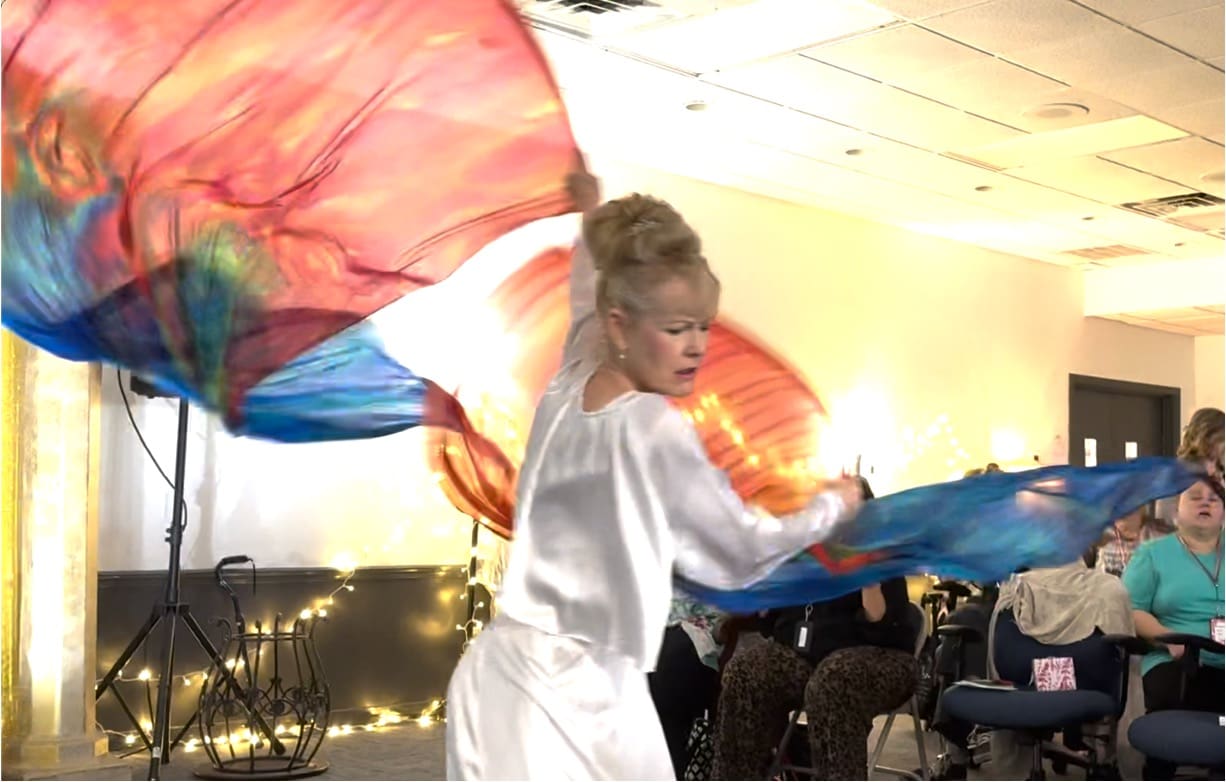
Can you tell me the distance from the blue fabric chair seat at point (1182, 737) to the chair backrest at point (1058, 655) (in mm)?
517

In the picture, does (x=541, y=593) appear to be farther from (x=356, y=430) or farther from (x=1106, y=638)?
(x=1106, y=638)

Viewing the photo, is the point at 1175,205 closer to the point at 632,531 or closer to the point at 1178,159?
the point at 1178,159

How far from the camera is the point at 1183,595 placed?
4.74m

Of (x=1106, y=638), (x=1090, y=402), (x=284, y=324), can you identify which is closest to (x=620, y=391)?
(x=284, y=324)

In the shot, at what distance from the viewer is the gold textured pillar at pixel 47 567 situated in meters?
5.57

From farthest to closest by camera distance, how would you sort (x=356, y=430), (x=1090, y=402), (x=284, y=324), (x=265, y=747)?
(x=1090, y=402) → (x=265, y=747) → (x=356, y=430) → (x=284, y=324)

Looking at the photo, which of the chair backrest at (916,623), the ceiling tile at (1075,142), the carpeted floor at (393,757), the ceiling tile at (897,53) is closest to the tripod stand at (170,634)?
the carpeted floor at (393,757)

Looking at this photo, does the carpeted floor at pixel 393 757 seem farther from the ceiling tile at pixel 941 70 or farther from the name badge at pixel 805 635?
the ceiling tile at pixel 941 70

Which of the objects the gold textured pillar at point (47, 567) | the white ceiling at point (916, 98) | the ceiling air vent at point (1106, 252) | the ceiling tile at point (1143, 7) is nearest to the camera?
the gold textured pillar at point (47, 567)

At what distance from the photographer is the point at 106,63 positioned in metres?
2.07

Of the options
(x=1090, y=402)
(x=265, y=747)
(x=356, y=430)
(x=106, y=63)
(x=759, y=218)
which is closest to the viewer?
(x=106, y=63)

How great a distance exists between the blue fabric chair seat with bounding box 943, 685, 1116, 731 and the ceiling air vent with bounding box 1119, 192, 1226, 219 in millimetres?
5363

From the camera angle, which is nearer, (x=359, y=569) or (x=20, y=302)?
(x=20, y=302)

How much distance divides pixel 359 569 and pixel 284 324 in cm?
549
